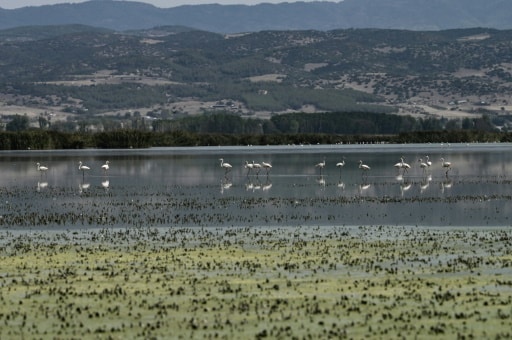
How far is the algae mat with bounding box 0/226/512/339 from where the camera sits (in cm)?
2023

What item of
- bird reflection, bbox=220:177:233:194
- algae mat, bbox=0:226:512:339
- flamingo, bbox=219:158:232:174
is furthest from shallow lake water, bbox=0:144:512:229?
algae mat, bbox=0:226:512:339

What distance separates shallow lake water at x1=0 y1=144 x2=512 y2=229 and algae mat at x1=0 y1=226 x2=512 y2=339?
201 inches

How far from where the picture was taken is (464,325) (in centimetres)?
2014

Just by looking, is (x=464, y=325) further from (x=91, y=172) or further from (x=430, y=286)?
(x=91, y=172)

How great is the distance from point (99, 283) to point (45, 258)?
195 inches

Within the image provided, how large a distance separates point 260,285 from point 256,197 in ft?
89.8

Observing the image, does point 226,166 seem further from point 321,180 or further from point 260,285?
point 260,285

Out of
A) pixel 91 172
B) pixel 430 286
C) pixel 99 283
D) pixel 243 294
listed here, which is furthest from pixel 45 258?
pixel 91 172

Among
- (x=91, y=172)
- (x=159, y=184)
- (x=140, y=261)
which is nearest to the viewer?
(x=140, y=261)

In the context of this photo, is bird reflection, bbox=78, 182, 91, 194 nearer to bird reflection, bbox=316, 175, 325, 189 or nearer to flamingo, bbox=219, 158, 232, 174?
flamingo, bbox=219, 158, 232, 174

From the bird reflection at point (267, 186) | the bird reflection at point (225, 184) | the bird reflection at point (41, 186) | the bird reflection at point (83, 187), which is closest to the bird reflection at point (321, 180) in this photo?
the bird reflection at point (267, 186)

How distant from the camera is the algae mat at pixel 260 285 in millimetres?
20234

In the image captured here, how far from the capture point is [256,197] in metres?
51.6

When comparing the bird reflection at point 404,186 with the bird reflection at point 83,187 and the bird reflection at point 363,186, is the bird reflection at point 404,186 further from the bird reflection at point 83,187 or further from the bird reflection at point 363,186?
the bird reflection at point 83,187
